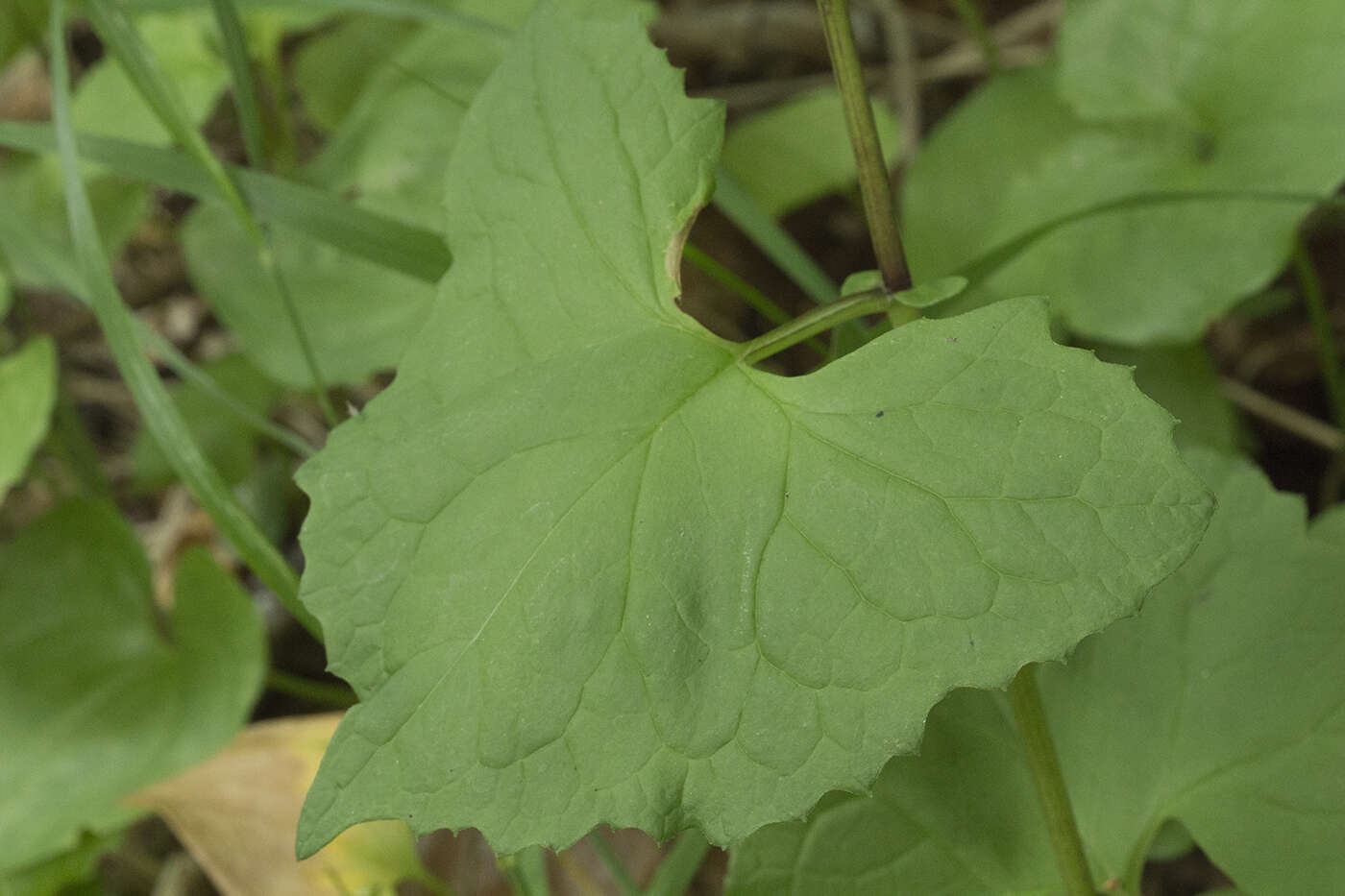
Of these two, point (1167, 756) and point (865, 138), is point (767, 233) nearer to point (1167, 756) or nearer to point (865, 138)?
point (865, 138)

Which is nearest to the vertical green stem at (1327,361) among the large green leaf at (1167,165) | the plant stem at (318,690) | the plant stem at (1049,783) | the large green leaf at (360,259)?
the large green leaf at (1167,165)

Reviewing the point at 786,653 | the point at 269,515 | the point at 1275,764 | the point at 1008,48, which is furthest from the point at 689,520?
the point at 1008,48

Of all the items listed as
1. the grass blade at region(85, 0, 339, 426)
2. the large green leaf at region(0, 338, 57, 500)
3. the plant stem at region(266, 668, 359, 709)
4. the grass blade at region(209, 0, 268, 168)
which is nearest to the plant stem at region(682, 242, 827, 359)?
the grass blade at region(85, 0, 339, 426)

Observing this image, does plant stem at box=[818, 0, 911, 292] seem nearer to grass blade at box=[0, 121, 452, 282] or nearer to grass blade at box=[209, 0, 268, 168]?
grass blade at box=[0, 121, 452, 282]

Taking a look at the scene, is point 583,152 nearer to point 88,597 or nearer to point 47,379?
point 47,379

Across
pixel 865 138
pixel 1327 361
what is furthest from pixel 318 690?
pixel 1327 361
